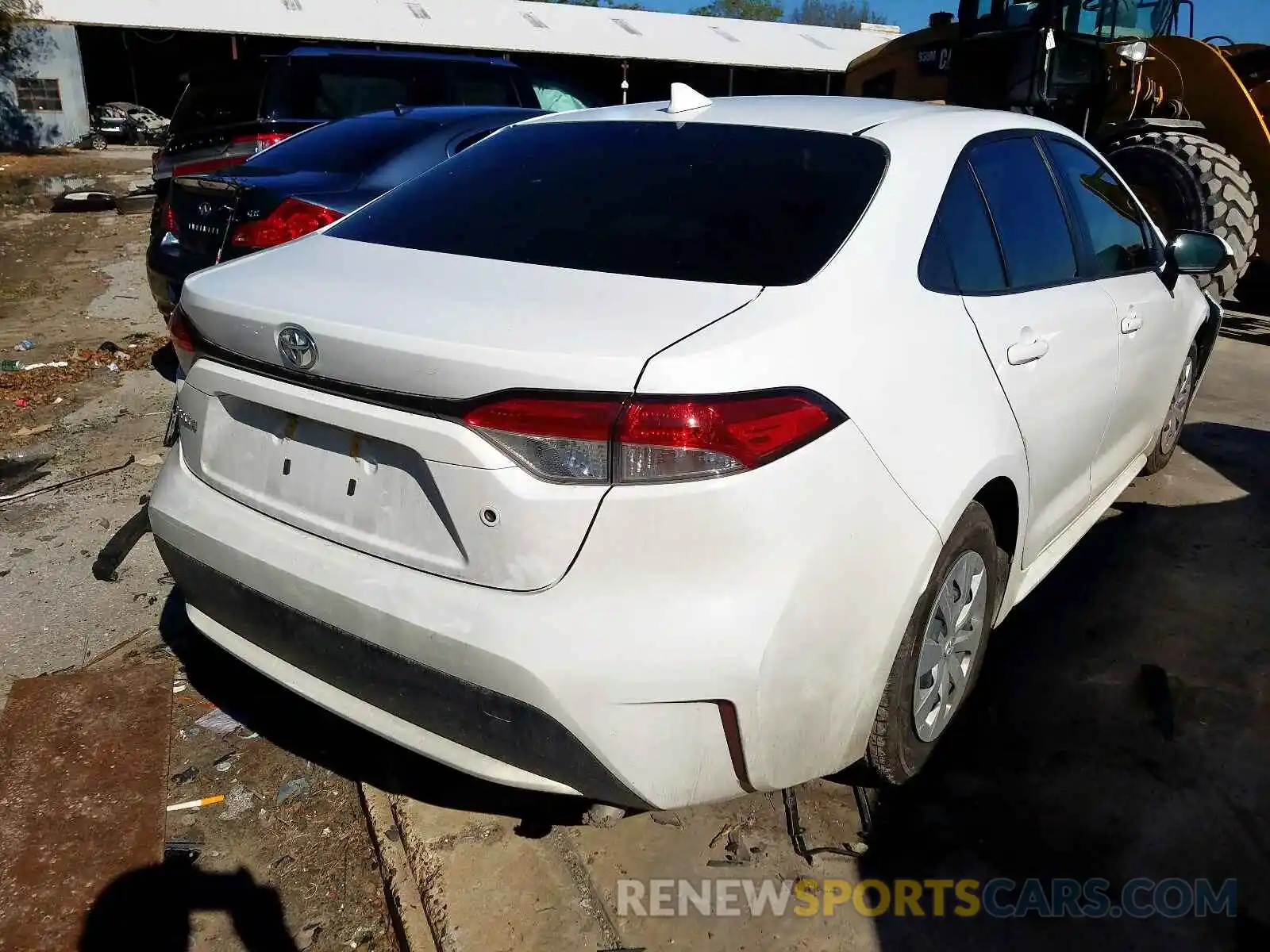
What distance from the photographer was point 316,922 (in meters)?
2.28

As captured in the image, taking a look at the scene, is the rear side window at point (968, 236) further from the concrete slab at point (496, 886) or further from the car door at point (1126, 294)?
the concrete slab at point (496, 886)

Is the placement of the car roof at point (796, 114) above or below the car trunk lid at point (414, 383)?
above

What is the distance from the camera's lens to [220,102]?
7434mm

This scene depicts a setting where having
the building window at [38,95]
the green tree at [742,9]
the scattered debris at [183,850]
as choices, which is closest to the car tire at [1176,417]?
the scattered debris at [183,850]

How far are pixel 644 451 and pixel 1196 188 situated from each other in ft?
22.7

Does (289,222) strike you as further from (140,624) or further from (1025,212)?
(1025,212)

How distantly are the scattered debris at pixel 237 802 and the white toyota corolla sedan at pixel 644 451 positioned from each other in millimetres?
497

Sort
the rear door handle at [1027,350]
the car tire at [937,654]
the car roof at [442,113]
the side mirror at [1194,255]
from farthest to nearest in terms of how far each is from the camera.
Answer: the car roof at [442,113]
the side mirror at [1194,255]
the rear door handle at [1027,350]
the car tire at [937,654]

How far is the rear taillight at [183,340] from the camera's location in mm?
2414

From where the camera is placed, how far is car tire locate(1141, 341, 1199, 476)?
466 centimetres

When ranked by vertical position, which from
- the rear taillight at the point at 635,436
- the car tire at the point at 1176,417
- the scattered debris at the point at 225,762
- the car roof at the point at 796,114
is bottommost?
the scattered debris at the point at 225,762

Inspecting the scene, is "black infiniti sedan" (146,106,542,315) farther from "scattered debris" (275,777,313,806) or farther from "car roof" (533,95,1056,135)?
"scattered debris" (275,777,313,806)

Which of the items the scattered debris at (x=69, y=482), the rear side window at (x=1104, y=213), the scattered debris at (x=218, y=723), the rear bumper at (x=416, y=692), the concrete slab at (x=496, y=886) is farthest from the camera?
the scattered debris at (x=69, y=482)
